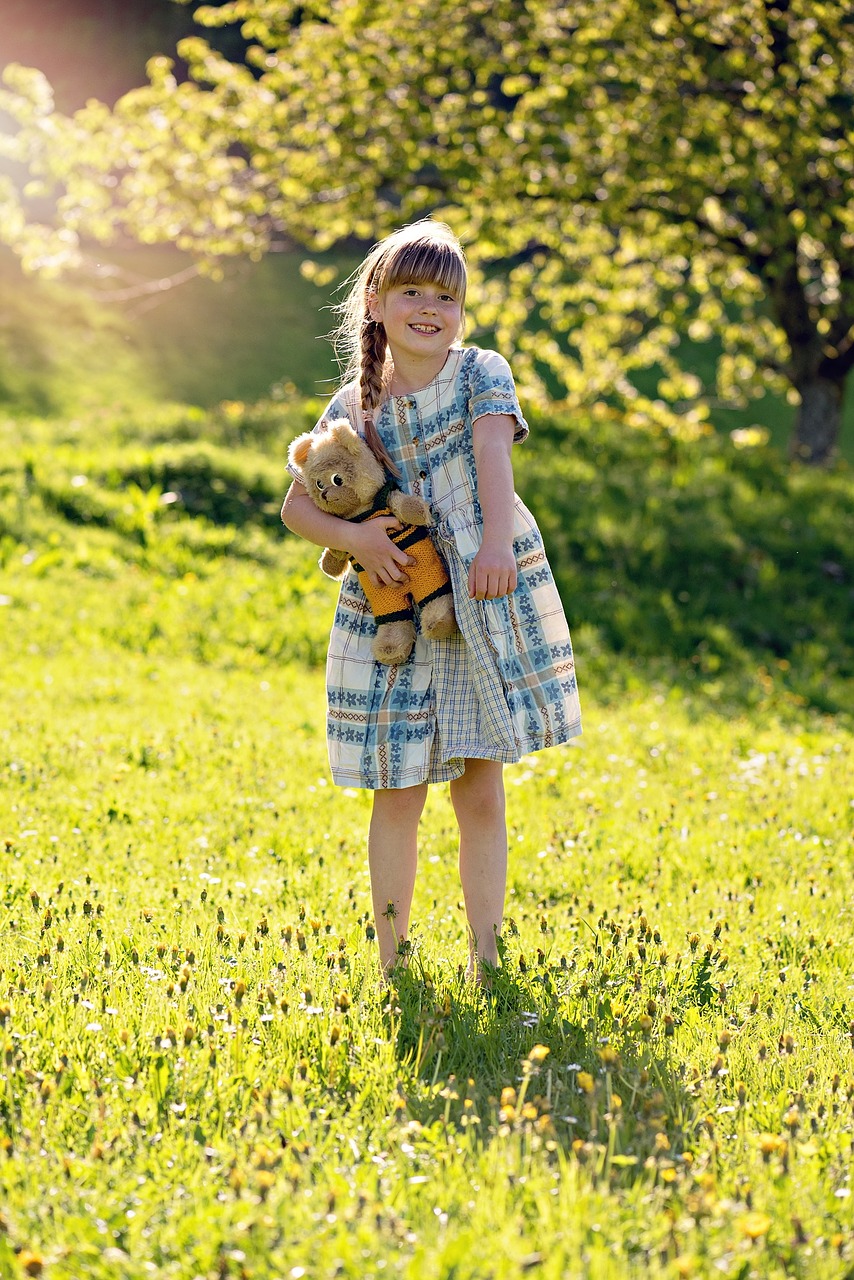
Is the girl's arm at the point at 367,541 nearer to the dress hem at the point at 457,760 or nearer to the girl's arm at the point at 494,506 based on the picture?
the girl's arm at the point at 494,506

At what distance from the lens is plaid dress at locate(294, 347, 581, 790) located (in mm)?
3707

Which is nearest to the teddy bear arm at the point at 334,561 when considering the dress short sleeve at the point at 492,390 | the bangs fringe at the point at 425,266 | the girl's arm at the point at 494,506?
the girl's arm at the point at 494,506

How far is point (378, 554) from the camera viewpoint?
3658 millimetres

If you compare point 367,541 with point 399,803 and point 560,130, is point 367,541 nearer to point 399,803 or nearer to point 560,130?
point 399,803

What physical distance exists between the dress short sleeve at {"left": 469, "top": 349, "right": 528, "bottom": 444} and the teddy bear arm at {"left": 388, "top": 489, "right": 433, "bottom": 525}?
11.8 inches

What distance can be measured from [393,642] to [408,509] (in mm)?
387

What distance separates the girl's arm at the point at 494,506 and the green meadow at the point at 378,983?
3.71ft

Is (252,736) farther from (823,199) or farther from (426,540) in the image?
(823,199)

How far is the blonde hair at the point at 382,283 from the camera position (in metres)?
3.71

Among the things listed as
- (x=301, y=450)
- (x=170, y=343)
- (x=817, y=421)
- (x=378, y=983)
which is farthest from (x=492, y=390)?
(x=170, y=343)

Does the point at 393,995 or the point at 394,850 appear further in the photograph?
the point at 394,850

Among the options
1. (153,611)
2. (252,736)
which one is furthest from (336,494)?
(153,611)

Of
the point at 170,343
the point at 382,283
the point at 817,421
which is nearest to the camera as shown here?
the point at 382,283

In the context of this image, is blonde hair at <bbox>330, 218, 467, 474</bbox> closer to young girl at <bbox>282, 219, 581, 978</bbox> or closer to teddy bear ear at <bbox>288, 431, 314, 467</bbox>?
young girl at <bbox>282, 219, 581, 978</bbox>
